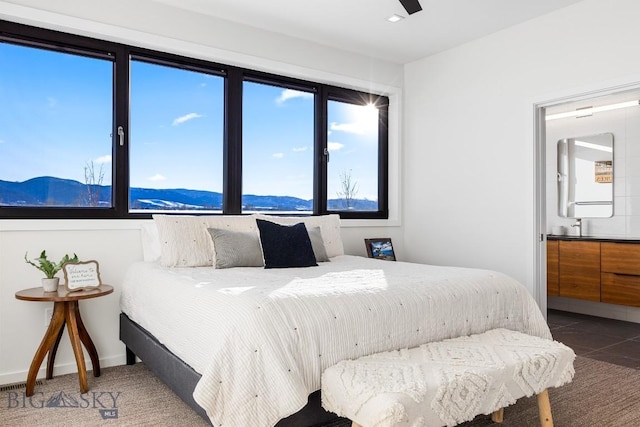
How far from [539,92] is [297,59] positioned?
1.99m

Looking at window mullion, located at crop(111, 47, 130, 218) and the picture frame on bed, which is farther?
the picture frame on bed

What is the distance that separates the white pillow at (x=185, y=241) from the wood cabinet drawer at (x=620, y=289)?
3.61 m

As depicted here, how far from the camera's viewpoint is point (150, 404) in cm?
257

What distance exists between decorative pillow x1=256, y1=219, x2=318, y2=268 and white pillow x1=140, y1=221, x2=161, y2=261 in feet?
2.32

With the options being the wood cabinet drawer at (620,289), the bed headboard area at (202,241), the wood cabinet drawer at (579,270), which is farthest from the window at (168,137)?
the wood cabinet drawer at (620,289)

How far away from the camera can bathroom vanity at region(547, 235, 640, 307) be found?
4.41m

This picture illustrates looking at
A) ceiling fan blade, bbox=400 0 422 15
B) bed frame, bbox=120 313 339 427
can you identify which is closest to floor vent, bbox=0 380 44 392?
bed frame, bbox=120 313 339 427

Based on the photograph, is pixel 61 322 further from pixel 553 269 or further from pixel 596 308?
pixel 596 308

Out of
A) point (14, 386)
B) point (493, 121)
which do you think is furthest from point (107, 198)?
point (493, 121)

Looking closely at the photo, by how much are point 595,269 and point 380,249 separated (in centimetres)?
209

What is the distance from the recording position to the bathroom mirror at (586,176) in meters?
5.06

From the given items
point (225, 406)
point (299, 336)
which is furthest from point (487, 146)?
point (225, 406)

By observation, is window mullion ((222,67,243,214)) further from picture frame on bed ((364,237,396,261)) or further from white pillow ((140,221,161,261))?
picture frame on bed ((364,237,396,261))

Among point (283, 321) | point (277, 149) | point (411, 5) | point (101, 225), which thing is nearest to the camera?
point (283, 321)
